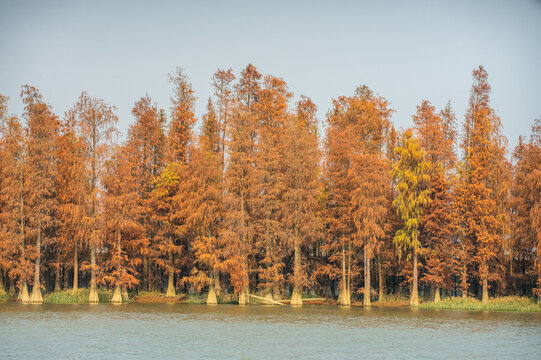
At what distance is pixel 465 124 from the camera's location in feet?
192

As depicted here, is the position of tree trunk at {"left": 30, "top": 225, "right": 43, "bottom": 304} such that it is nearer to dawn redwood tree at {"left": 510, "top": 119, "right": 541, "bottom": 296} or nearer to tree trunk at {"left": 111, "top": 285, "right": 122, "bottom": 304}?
tree trunk at {"left": 111, "top": 285, "right": 122, "bottom": 304}

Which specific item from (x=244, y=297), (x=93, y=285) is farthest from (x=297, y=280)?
(x=93, y=285)

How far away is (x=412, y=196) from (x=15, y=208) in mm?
36649

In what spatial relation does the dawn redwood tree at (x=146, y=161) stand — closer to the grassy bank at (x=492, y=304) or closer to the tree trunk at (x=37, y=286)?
the tree trunk at (x=37, y=286)

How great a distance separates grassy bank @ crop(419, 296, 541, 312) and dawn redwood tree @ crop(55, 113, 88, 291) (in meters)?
32.8

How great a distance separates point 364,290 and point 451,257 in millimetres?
8561

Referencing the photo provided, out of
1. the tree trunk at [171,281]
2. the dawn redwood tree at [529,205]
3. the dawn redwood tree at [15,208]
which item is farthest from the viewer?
the tree trunk at [171,281]

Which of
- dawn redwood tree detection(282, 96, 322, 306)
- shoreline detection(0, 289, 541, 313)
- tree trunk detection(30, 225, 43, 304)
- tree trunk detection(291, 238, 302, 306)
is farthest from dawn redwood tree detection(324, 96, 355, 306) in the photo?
tree trunk detection(30, 225, 43, 304)

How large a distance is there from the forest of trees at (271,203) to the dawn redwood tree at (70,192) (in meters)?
0.16

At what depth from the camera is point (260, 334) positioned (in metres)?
35.4

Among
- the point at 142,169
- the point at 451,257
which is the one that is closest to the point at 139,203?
the point at 142,169

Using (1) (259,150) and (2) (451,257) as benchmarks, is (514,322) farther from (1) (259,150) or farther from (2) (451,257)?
(1) (259,150)

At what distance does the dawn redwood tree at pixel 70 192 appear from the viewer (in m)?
56.3

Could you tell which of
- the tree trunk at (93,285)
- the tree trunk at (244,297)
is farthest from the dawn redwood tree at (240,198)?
the tree trunk at (93,285)
